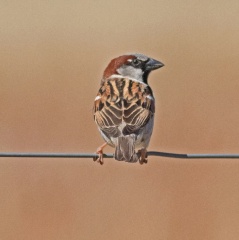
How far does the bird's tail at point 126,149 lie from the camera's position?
6.89m

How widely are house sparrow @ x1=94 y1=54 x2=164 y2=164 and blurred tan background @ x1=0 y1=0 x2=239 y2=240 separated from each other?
2872mm

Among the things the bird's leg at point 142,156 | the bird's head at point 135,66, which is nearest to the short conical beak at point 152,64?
the bird's head at point 135,66

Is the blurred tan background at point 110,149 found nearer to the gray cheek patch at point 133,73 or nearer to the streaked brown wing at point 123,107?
the gray cheek patch at point 133,73

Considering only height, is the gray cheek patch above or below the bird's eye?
below

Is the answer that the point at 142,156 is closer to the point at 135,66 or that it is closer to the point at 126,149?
the point at 126,149

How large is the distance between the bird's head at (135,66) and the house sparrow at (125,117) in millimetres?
151

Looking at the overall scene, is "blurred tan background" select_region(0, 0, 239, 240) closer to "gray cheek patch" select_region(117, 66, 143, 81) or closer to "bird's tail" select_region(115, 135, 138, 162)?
"gray cheek patch" select_region(117, 66, 143, 81)

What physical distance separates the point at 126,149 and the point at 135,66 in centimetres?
117

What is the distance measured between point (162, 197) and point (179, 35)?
5101 mm

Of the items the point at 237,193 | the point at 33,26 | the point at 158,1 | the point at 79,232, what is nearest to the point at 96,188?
the point at 79,232

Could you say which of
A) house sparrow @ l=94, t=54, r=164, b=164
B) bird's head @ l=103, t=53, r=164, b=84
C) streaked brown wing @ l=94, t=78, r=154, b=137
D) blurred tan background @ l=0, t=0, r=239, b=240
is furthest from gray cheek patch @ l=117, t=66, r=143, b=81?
blurred tan background @ l=0, t=0, r=239, b=240

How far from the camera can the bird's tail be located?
689 centimetres

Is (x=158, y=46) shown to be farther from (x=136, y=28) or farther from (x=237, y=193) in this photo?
(x=237, y=193)

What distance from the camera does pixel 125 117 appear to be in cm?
710
